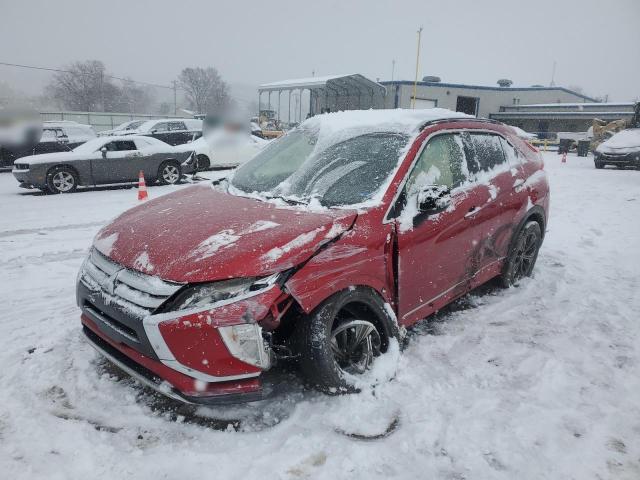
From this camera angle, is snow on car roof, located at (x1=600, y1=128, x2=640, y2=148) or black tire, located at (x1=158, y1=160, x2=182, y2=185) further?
snow on car roof, located at (x1=600, y1=128, x2=640, y2=148)

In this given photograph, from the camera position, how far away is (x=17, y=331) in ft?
11.5

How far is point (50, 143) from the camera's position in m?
13.6

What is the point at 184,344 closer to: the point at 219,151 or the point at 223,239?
the point at 223,239

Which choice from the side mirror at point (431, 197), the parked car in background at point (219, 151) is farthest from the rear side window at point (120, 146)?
the side mirror at point (431, 197)

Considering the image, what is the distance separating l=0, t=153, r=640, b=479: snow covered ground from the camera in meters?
2.21

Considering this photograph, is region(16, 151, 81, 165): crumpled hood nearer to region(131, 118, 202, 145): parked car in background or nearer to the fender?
region(131, 118, 202, 145): parked car in background

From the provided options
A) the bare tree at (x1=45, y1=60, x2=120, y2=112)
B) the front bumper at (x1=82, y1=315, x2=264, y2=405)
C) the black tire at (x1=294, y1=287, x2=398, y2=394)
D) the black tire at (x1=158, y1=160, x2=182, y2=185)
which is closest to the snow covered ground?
the black tire at (x1=294, y1=287, x2=398, y2=394)

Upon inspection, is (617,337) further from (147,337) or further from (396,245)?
(147,337)

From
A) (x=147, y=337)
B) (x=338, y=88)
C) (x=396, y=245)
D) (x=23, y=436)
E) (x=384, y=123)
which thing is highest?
(x=338, y=88)

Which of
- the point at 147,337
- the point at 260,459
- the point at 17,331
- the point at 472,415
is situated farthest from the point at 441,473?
the point at 17,331

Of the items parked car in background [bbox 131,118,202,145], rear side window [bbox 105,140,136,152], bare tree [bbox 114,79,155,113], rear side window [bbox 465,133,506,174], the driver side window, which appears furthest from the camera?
bare tree [bbox 114,79,155,113]

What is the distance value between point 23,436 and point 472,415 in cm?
253

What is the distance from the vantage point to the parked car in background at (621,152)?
1620 centimetres

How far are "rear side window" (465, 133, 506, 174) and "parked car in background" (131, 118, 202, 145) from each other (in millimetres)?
13862
